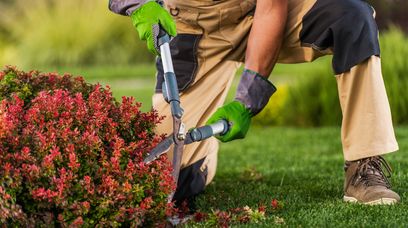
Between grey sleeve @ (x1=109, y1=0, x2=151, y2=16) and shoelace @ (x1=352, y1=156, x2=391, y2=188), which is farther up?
grey sleeve @ (x1=109, y1=0, x2=151, y2=16)

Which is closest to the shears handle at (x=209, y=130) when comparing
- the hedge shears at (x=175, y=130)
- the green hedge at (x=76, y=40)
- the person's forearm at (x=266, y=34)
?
the hedge shears at (x=175, y=130)

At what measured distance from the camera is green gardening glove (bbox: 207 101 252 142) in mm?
3283

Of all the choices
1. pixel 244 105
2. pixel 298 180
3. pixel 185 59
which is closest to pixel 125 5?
pixel 185 59

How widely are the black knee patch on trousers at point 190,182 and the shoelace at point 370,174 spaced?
0.81 meters

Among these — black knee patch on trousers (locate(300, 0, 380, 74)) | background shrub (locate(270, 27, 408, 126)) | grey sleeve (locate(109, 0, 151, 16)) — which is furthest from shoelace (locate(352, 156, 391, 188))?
background shrub (locate(270, 27, 408, 126))

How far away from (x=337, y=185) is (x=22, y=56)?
11825mm

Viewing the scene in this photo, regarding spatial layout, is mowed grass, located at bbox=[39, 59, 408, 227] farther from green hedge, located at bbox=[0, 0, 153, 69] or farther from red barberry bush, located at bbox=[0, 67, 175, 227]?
green hedge, located at bbox=[0, 0, 153, 69]

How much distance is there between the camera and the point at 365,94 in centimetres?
349

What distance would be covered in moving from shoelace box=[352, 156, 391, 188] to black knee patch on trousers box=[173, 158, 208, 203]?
0.81 meters

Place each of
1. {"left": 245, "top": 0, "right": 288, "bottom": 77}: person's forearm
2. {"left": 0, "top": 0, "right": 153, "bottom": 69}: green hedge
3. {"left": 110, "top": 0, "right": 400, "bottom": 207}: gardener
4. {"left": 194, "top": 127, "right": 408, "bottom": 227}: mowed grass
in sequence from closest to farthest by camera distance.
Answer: {"left": 194, "top": 127, "right": 408, "bottom": 227}: mowed grass, {"left": 110, "top": 0, "right": 400, "bottom": 207}: gardener, {"left": 245, "top": 0, "right": 288, "bottom": 77}: person's forearm, {"left": 0, "top": 0, "right": 153, "bottom": 69}: green hedge

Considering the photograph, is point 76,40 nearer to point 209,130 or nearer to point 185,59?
point 185,59

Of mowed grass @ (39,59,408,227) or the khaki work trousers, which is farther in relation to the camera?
the khaki work trousers

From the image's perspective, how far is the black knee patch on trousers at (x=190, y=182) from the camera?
392 centimetres

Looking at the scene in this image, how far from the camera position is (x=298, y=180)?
4.46 m
